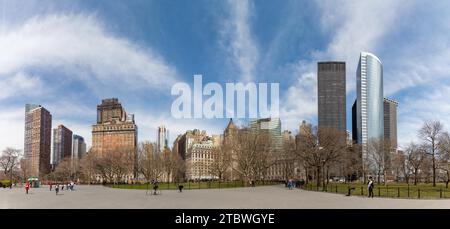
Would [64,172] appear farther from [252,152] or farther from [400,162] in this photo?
[400,162]

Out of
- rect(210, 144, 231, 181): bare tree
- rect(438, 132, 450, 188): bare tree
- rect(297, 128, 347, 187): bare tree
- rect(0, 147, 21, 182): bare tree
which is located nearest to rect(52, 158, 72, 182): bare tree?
rect(0, 147, 21, 182): bare tree

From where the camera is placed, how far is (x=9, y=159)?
10856cm

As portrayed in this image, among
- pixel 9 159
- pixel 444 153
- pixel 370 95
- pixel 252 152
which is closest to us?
pixel 444 153

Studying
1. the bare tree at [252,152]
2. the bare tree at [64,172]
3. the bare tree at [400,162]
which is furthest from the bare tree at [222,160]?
the bare tree at [64,172]

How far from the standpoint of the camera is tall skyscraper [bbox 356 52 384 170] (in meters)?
190

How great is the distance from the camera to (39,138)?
19725 centimetres

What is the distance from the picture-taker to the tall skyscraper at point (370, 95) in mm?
189750

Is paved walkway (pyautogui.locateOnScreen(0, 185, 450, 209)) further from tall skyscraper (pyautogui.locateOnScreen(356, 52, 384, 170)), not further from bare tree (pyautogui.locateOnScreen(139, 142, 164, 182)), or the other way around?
tall skyscraper (pyautogui.locateOnScreen(356, 52, 384, 170))

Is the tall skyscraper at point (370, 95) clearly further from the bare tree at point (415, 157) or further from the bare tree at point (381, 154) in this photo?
the bare tree at point (415, 157)

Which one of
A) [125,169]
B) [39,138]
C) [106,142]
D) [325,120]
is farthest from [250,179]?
[39,138]

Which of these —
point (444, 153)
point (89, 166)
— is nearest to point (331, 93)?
point (89, 166)

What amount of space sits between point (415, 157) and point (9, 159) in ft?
327

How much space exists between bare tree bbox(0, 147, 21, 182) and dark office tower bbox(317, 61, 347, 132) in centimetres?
9174
